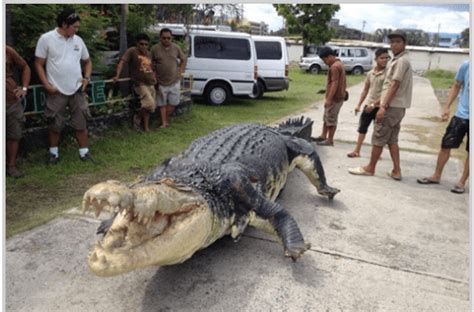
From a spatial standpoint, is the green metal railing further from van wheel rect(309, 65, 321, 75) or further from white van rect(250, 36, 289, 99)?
van wheel rect(309, 65, 321, 75)

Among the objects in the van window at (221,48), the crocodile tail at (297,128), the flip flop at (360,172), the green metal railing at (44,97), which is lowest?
the flip flop at (360,172)

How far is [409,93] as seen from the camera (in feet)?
15.3

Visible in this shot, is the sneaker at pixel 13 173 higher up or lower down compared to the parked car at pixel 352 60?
lower down

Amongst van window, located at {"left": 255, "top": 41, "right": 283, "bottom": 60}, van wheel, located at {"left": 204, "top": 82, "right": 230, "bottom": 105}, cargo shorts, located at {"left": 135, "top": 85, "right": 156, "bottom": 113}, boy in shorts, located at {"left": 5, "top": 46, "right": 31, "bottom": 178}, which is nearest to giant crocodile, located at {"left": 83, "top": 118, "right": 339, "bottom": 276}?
boy in shorts, located at {"left": 5, "top": 46, "right": 31, "bottom": 178}

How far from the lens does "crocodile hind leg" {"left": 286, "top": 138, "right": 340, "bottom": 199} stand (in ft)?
13.6

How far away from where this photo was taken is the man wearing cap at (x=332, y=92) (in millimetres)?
6109

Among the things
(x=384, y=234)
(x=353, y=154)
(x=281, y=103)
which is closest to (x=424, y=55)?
(x=281, y=103)

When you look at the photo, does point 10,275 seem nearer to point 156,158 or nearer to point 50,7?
point 156,158

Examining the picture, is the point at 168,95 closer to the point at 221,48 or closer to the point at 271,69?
the point at 221,48

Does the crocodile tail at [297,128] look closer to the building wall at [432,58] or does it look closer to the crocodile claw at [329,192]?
the crocodile claw at [329,192]

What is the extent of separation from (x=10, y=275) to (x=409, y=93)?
4057 mm

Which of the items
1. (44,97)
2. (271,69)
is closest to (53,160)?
(44,97)

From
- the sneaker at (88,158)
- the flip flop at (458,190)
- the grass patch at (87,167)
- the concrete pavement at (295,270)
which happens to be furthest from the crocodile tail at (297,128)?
the sneaker at (88,158)

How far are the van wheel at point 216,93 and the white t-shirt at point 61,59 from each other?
240 inches
